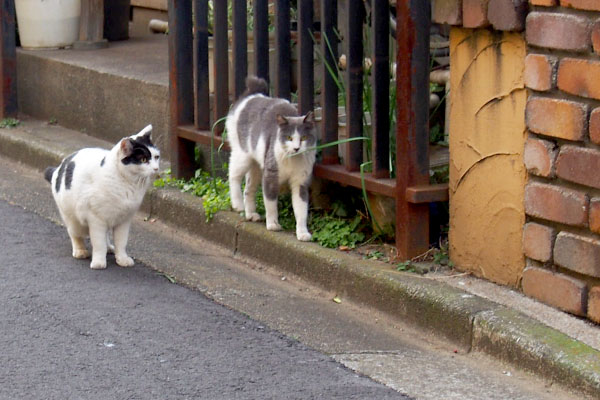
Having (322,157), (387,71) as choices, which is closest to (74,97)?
(322,157)

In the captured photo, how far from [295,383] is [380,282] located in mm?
896

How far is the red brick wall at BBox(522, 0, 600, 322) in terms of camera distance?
3.86 meters

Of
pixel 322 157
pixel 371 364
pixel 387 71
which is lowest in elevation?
pixel 371 364

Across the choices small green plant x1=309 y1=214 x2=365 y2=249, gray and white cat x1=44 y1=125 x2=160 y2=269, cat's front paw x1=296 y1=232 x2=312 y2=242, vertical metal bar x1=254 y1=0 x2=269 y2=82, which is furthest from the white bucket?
cat's front paw x1=296 y1=232 x2=312 y2=242

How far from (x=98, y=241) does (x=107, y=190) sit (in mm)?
256

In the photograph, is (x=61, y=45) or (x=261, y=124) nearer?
(x=261, y=124)

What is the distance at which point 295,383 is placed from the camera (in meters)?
3.74

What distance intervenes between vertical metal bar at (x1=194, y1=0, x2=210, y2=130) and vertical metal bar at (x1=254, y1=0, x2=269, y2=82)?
0.45m

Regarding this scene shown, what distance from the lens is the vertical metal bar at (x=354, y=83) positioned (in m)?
4.84

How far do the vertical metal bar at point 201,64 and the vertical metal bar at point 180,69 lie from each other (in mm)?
112

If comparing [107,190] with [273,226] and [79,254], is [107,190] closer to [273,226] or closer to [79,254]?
[79,254]

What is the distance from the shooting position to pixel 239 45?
18.7 ft

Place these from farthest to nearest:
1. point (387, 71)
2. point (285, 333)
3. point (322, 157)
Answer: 1. point (322, 157)
2. point (387, 71)
3. point (285, 333)

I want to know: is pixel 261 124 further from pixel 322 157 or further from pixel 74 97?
pixel 74 97
